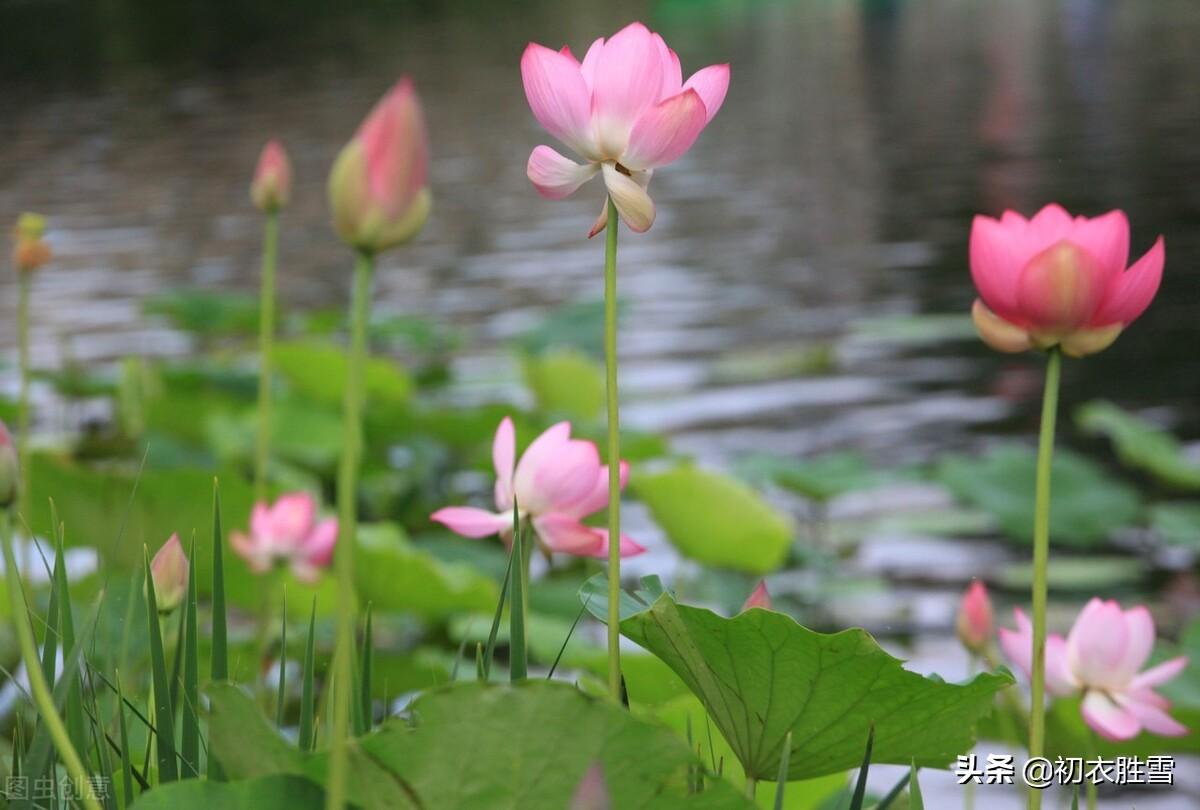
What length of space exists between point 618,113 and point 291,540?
0.88 m

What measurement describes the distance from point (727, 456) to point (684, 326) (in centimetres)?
152

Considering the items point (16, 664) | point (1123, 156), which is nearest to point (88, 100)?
point (1123, 156)

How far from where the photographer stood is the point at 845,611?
2637 millimetres

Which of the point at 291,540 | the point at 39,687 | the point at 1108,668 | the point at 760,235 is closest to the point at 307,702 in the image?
the point at 39,687

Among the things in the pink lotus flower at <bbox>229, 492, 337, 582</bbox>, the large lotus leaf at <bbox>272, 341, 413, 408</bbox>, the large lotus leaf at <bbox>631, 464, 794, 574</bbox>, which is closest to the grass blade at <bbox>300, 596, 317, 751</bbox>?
the pink lotus flower at <bbox>229, 492, 337, 582</bbox>

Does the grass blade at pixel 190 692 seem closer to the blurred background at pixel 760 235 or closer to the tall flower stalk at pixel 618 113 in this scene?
the tall flower stalk at pixel 618 113

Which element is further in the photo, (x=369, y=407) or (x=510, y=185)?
(x=510, y=185)

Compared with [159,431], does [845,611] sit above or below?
below

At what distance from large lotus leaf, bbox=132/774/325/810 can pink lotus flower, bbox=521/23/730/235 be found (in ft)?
0.73

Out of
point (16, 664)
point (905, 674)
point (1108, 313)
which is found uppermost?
point (1108, 313)

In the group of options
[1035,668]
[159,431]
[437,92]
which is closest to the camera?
[1035,668]

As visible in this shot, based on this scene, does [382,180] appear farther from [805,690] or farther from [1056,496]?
[1056,496]

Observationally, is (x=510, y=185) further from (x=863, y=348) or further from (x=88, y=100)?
(x=88, y=100)

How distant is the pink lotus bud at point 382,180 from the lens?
0.34 metres
